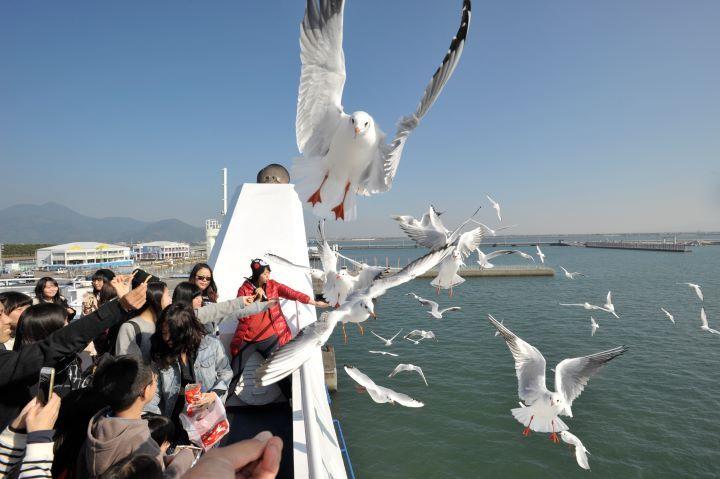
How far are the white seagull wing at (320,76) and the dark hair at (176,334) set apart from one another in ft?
4.72

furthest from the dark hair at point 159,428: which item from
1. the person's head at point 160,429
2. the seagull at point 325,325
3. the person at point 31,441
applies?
the seagull at point 325,325

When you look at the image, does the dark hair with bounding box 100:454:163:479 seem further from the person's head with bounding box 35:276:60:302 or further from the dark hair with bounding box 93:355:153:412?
the person's head with bounding box 35:276:60:302

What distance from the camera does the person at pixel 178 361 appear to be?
2205 millimetres

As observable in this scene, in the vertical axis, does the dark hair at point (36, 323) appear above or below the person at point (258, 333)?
above

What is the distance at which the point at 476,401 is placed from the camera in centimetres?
1088

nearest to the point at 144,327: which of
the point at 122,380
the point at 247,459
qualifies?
the point at 122,380

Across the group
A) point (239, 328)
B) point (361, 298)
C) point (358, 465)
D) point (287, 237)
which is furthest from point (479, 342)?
point (361, 298)

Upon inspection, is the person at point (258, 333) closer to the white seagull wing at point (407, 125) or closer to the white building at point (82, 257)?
the white seagull wing at point (407, 125)

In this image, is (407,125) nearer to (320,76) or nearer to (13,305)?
(320,76)

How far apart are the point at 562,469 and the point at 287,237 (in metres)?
8.34

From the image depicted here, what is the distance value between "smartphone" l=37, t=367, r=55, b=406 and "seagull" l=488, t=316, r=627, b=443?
11.9 ft

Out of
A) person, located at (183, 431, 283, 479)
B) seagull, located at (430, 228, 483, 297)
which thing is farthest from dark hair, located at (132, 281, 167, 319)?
seagull, located at (430, 228, 483, 297)

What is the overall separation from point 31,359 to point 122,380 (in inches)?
16.9

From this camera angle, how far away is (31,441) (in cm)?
139
